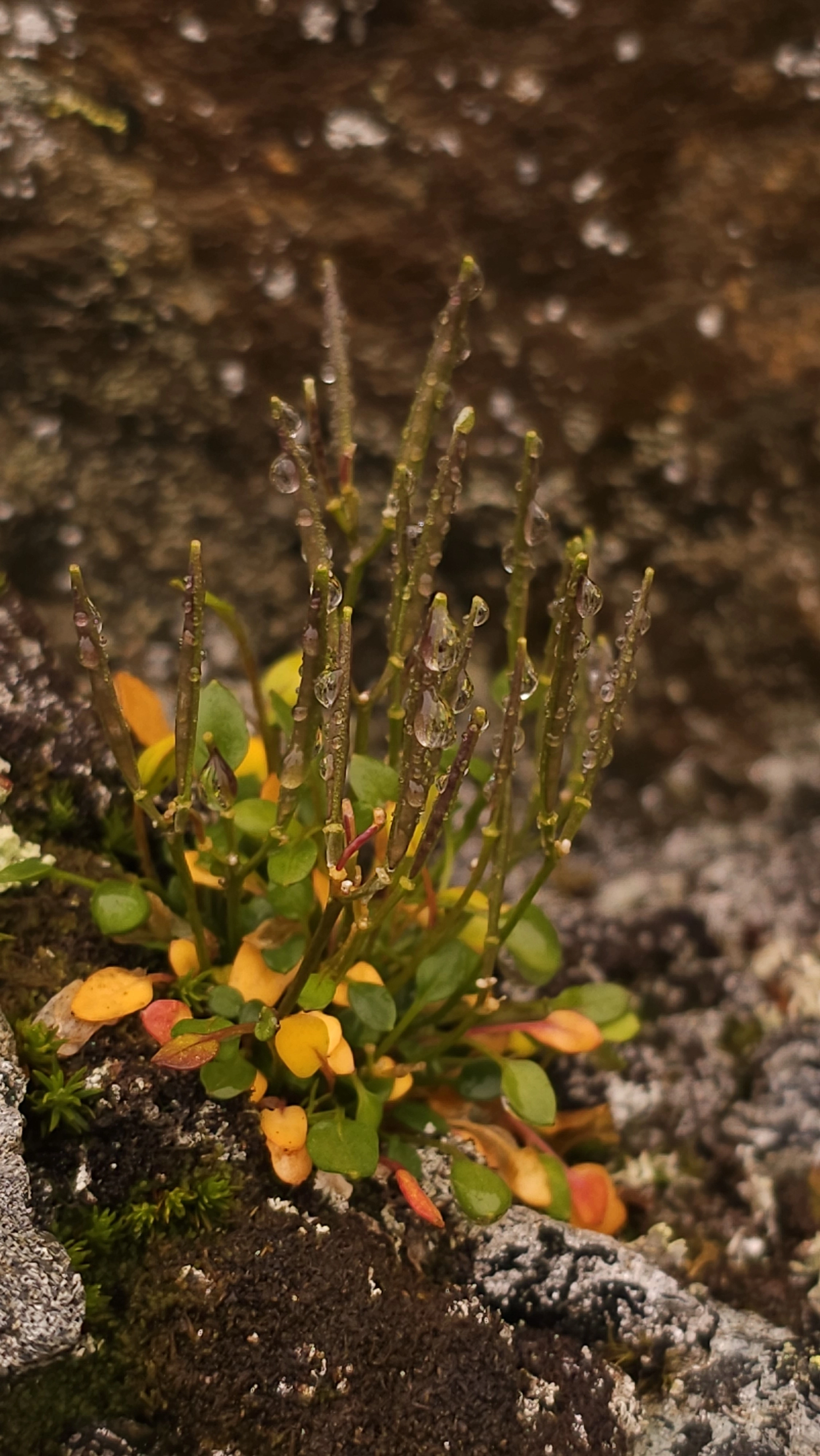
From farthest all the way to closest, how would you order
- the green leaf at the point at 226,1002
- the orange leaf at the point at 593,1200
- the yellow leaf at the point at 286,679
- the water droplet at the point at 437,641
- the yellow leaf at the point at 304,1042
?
the yellow leaf at the point at 286,679
the orange leaf at the point at 593,1200
the green leaf at the point at 226,1002
the yellow leaf at the point at 304,1042
the water droplet at the point at 437,641

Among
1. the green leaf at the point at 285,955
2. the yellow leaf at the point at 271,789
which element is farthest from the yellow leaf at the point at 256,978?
the yellow leaf at the point at 271,789

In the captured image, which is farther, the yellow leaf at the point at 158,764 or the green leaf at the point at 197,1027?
the yellow leaf at the point at 158,764

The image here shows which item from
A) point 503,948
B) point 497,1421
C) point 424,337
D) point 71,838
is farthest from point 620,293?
point 497,1421

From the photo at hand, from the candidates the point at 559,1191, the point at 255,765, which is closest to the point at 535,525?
the point at 255,765

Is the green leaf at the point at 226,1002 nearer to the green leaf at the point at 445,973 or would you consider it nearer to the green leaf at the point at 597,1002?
the green leaf at the point at 445,973

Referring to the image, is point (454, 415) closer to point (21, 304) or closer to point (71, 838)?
point (21, 304)

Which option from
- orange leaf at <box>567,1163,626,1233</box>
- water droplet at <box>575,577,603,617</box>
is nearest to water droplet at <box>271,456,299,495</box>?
water droplet at <box>575,577,603,617</box>

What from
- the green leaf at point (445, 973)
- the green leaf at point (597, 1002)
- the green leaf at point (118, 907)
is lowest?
the green leaf at point (597, 1002)
